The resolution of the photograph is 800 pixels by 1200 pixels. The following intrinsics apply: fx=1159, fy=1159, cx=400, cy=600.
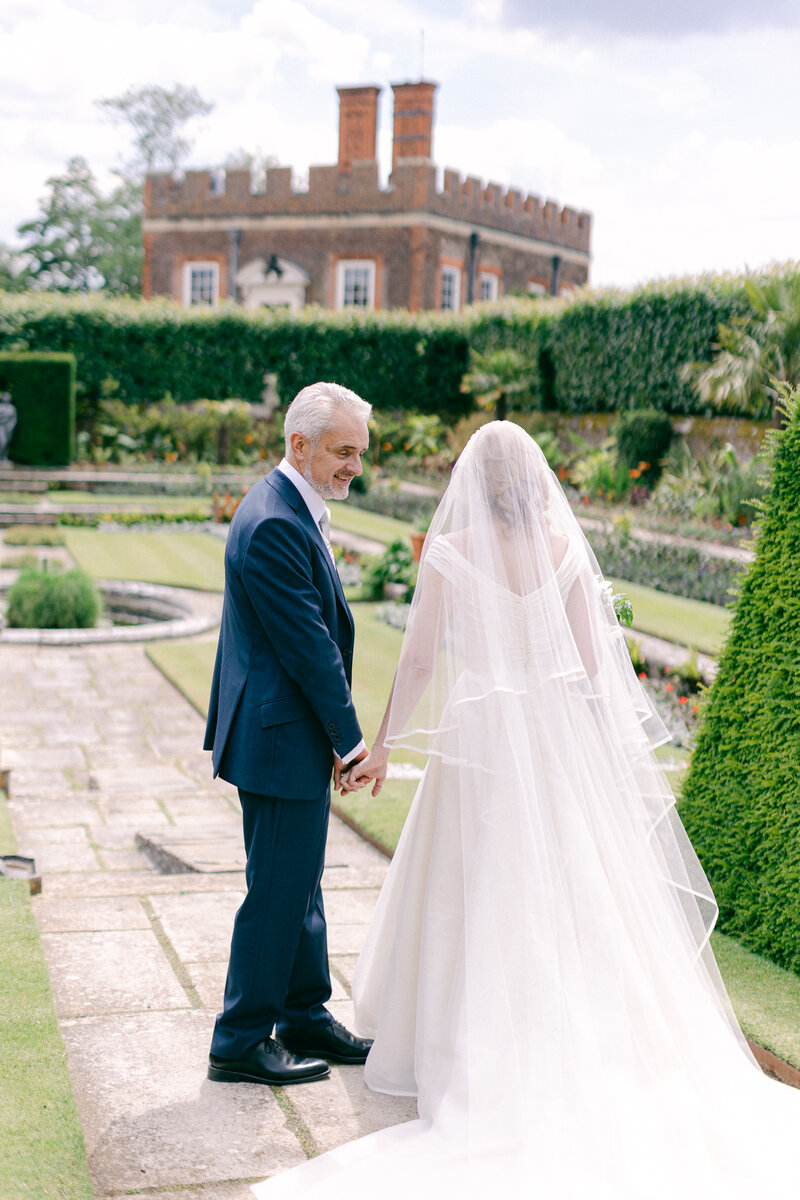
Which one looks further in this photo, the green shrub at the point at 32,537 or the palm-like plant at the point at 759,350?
the palm-like plant at the point at 759,350

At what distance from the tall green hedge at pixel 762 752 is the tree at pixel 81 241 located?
43343mm

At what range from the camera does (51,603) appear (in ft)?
32.8

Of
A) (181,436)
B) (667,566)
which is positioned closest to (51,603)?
(667,566)

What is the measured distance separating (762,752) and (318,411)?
1.85 meters

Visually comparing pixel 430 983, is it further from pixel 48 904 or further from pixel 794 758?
pixel 48 904

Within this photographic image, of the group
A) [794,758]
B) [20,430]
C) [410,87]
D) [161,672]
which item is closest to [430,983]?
[794,758]

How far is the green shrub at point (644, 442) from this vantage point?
16984mm

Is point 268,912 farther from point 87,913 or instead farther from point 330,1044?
point 87,913

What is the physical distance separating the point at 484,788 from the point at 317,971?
69 centimetres

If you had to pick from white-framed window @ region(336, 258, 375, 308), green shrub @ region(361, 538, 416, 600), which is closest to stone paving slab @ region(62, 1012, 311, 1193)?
green shrub @ region(361, 538, 416, 600)

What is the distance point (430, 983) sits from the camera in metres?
2.68

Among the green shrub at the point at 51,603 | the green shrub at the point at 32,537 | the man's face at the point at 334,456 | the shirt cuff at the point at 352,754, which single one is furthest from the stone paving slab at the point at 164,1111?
the green shrub at the point at 32,537

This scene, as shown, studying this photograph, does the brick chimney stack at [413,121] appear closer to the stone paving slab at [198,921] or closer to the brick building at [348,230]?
the brick building at [348,230]

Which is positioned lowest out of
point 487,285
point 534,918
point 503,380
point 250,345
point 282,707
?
point 534,918
